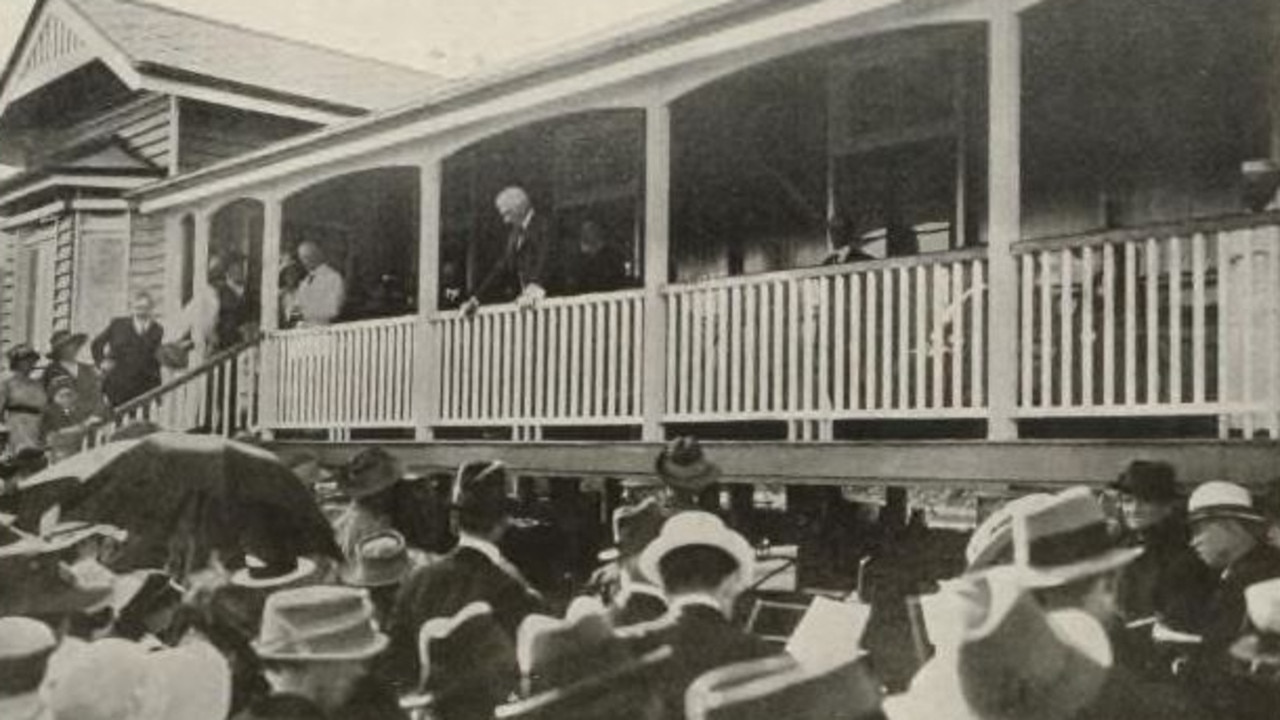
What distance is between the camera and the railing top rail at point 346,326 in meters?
10.8

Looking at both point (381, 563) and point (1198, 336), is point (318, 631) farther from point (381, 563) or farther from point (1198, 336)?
point (1198, 336)

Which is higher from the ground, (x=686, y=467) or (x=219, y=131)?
(x=219, y=131)

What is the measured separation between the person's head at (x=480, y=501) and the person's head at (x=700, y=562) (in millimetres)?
1190

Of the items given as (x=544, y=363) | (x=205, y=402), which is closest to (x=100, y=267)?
(x=205, y=402)

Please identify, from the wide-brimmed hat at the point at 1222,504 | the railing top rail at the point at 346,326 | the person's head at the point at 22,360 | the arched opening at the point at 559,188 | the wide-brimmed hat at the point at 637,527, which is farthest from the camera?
the person's head at the point at 22,360

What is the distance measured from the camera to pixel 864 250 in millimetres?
9992

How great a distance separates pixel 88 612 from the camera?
187 inches

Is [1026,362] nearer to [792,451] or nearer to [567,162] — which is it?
[792,451]

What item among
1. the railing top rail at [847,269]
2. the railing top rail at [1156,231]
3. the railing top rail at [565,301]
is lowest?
the railing top rail at [565,301]

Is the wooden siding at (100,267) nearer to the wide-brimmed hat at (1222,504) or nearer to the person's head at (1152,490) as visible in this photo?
the person's head at (1152,490)

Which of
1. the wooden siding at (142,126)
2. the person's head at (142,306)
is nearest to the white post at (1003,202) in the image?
the person's head at (142,306)

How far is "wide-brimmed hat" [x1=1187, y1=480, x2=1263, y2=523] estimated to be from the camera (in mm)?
5270

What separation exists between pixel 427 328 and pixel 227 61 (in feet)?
28.6

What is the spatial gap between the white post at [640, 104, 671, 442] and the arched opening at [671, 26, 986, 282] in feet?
1.17
